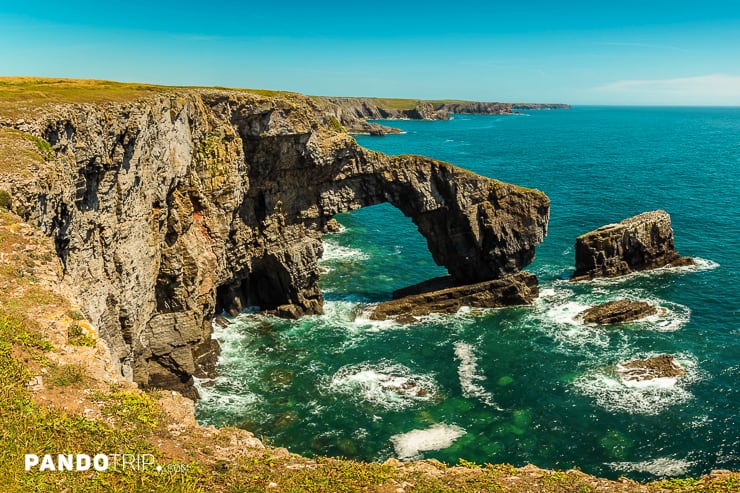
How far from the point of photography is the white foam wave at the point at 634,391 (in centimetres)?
3625

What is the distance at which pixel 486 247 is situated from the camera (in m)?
55.6

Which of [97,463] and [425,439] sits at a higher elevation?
[97,463]

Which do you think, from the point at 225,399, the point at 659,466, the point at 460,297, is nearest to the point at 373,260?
the point at 460,297

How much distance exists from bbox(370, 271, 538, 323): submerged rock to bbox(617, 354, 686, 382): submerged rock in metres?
14.1

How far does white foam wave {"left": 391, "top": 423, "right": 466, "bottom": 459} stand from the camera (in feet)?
105

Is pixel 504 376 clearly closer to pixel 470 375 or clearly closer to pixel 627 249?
pixel 470 375

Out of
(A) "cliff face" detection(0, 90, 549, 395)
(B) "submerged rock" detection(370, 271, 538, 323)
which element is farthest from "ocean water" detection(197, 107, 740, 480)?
(A) "cliff face" detection(0, 90, 549, 395)

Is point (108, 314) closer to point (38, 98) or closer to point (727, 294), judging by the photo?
point (38, 98)

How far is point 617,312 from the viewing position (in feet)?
162

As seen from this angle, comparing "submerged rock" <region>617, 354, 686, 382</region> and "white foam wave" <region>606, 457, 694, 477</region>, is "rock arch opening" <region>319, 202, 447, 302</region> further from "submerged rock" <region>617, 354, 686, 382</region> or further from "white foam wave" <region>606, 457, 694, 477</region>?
"white foam wave" <region>606, 457, 694, 477</region>

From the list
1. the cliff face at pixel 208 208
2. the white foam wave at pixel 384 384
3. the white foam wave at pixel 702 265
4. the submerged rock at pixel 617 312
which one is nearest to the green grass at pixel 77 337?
the cliff face at pixel 208 208

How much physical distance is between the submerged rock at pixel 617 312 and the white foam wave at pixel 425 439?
22287mm

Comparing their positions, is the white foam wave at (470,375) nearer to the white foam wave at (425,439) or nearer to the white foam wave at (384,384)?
the white foam wave at (384,384)

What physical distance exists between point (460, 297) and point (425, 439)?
22.5 meters
